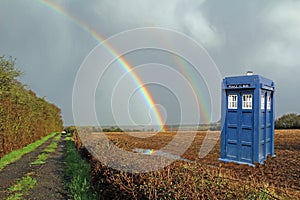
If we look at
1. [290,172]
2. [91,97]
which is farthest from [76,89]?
[290,172]

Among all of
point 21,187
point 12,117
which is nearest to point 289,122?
point 12,117

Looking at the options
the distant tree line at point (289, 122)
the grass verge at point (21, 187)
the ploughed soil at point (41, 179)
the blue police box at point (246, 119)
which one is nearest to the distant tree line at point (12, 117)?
the ploughed soil at point (41, 179)

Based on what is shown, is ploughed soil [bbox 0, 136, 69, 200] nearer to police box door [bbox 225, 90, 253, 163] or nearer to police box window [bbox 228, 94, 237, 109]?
police box door [bbox 225, 90, 253, 163]

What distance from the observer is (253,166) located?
7.57 meters

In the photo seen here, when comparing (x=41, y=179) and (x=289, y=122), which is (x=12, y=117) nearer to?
(x=41, y=179)

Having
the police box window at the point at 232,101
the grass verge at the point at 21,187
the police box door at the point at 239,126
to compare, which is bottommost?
the grass verge at the point at 21,187

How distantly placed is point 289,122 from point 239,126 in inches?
850

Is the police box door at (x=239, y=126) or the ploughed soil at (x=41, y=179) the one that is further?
the police box door at (x=239, y=126)

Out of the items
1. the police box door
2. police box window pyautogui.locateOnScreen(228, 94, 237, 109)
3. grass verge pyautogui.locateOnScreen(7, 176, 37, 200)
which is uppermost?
police box window pyautogui.locateOnScreen(228, 94, 237, 109)

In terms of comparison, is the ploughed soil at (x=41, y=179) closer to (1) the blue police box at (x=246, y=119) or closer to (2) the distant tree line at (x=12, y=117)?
(2) the distant tree line at (x=12, y=117)

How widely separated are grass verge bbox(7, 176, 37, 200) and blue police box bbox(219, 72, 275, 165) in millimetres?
5361

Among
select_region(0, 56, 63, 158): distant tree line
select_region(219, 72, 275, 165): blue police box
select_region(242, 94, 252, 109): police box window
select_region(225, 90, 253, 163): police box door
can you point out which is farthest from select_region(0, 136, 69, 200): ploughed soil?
select_region(242, 94, 252, 109): police box window

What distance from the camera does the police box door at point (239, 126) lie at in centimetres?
802

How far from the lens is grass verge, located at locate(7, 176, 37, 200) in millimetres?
5955
